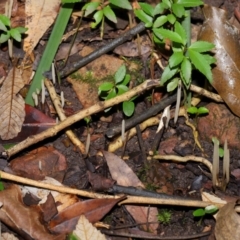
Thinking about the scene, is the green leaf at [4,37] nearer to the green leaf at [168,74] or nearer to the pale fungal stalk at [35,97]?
the pale fungal stalk at [35,97]

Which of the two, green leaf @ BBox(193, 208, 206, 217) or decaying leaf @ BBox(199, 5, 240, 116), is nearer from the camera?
green leaf @ BBox(193, 208, 206, 217)

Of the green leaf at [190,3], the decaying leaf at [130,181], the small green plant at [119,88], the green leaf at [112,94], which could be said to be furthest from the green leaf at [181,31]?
the decaying leaf at [130,181]

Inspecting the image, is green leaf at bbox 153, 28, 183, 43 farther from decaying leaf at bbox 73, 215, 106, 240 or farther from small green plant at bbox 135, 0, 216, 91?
decaying leaf at bbox 73, 215, 106, 240

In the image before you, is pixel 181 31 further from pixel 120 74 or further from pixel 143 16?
pixel 120 74

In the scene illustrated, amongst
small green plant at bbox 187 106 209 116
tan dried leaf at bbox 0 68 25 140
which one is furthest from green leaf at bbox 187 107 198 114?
tan dried leaf at bbox 0 68 25 140

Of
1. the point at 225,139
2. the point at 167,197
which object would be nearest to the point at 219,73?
the point at 225,139

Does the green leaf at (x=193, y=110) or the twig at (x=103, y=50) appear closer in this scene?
the green leaf at (x=193, y=110)

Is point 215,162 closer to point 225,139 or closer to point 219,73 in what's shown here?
point 225,139
